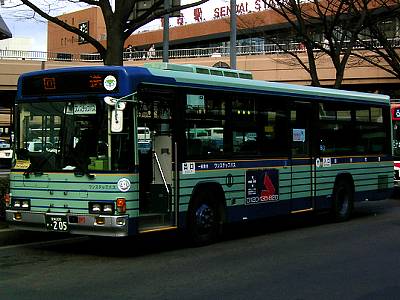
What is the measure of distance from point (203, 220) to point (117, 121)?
2.66 metres

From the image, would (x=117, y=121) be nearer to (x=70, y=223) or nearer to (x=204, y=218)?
(x=70, y=223)

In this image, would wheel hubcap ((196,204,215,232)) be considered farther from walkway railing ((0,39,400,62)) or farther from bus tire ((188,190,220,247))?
walkway railing ((0,39,400,62))

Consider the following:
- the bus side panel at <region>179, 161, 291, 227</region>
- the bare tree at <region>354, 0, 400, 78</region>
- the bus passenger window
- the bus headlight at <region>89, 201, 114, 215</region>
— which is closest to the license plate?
the bus headlight at <region>89, 201, 114, 215</region>

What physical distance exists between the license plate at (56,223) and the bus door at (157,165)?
1179mm

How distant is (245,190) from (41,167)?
12.4 feet

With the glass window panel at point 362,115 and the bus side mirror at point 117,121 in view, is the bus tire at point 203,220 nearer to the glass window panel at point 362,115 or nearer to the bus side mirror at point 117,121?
the bus side mirror at point 117,121

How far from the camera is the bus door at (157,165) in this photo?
948cm

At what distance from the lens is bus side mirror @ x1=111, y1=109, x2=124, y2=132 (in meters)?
8.54

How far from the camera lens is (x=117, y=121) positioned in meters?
8.56

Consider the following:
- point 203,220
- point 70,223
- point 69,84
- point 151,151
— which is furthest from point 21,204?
point 203,220

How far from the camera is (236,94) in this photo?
35.9 ft

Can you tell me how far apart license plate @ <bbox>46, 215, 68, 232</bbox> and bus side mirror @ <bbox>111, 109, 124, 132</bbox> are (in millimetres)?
1644

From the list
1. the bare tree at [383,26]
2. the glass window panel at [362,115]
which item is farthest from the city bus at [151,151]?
the bare tree at [383,26]

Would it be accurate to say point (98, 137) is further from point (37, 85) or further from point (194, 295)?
point (194, 295)
